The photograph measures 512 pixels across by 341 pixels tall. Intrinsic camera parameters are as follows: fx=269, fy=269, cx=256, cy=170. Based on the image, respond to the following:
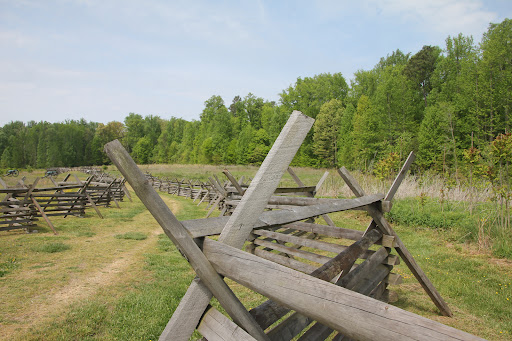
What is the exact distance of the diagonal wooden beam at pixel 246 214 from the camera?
1.67 meters

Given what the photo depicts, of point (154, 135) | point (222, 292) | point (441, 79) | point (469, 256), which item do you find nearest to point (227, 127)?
point (441, 79)

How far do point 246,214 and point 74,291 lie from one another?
467 cm

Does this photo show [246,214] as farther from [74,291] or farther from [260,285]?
[74,291]

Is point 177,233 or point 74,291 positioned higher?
point 177,233

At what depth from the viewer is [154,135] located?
82688mm

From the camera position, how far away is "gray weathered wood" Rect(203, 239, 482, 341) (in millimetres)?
1023

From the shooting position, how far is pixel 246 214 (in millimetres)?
1783

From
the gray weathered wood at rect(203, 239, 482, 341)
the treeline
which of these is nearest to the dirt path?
the gray weathered wood at rect(203, 239, 482, 341)

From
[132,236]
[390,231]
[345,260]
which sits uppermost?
[345,260]

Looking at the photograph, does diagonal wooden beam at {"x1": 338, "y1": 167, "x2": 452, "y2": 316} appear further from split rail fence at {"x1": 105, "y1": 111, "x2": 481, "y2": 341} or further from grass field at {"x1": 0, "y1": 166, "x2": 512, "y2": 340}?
split rail fence at {"x1": 105, "y1": 111, "x2": 481, "y2": 341}

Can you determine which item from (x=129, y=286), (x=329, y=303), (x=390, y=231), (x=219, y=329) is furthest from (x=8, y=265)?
(x=390, y=231)

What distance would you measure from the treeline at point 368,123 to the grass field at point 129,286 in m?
3.27

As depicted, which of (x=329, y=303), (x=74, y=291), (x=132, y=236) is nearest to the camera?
(x=329, y=303)

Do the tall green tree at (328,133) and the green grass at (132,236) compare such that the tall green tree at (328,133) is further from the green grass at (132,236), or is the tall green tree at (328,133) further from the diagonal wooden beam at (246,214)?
the diagonal wooden beam at (246,214)
